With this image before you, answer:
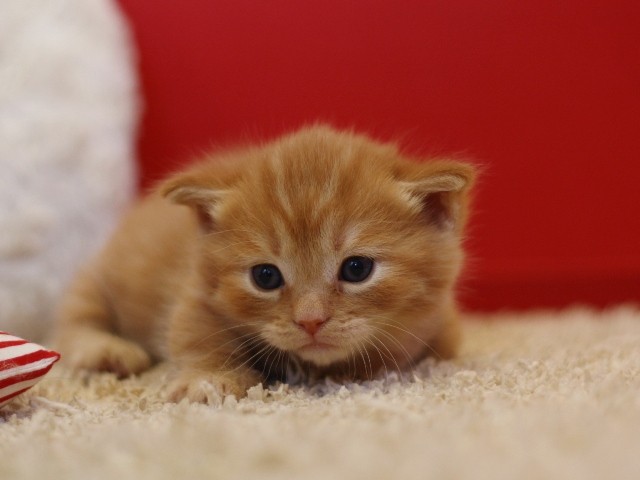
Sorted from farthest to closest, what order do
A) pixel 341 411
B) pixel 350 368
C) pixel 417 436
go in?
1. pixel 350 368
2. pixel 341 411
3. pixel 417 436

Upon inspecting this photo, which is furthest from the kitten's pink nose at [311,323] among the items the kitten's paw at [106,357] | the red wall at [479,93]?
the red wall at [479,93]

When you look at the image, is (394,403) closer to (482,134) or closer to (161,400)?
(161,400)

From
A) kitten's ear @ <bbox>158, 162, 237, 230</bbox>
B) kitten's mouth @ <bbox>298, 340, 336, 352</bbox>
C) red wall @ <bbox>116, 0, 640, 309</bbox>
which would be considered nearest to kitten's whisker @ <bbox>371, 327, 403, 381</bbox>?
kitten's mouth @ <bbox>298, 340, 336, 352</bbox>

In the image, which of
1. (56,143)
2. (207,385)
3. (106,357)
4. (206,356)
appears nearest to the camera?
(207,385)

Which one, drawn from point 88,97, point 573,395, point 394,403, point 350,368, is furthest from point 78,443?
point 88,97

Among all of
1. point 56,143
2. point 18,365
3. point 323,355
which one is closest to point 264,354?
point 323,355

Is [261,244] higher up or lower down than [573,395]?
higher up

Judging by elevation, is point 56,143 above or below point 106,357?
above

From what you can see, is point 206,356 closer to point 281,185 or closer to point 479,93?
point 281,185
